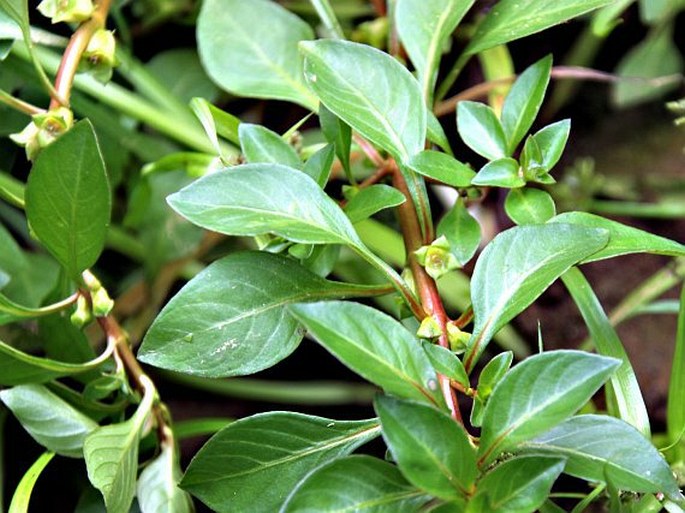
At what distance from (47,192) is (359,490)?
0.77ft

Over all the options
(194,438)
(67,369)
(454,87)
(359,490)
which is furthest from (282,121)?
(359,490)

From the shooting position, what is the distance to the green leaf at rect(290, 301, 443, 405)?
1.20 feet

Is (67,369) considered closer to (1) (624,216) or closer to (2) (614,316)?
(2) (614,316)

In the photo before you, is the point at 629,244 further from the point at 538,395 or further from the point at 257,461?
the point at 257,461

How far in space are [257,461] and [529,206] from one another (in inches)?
8.7

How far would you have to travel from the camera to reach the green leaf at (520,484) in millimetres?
375

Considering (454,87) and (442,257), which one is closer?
(442,257)

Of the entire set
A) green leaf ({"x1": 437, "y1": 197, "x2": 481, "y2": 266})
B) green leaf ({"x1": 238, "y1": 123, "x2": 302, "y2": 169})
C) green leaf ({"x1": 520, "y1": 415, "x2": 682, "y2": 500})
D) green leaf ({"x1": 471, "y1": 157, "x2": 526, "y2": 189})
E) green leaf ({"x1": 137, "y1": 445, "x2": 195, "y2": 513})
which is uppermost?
green leaf ({"x1": 238, "y1": 123, "x2": 302, "y2": 169})

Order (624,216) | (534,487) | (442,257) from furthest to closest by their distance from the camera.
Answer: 1. (624,216)
2. (442,257)
3. (534,487)

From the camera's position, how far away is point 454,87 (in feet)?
3.10

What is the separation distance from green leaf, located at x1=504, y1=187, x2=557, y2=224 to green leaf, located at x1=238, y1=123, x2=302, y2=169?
5.2 inches

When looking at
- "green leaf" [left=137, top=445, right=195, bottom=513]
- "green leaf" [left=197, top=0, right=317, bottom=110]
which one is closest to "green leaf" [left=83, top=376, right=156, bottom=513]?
"green leaf" [left=137, top=445, right=195, bottom=513]

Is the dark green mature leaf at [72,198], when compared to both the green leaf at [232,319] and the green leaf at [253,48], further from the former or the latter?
the green leaf at [253,48]

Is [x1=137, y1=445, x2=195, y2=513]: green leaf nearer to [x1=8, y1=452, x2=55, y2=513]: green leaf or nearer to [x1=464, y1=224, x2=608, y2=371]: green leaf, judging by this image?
[x1=8, y1=452, x2=55, y2=513]: green leaf
